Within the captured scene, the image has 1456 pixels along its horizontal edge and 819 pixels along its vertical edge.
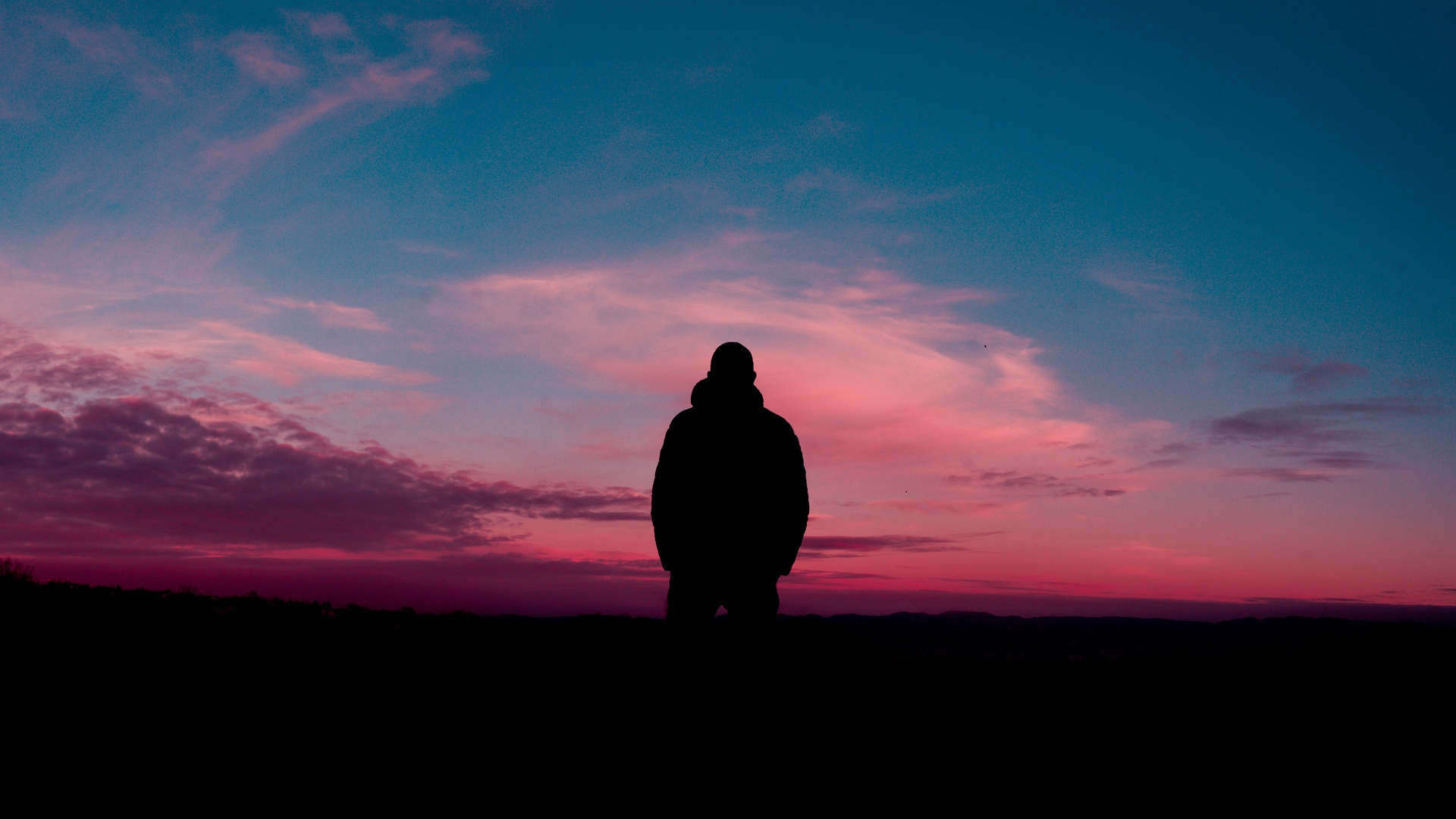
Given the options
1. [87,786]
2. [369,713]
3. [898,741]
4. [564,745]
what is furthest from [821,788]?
[87,786]

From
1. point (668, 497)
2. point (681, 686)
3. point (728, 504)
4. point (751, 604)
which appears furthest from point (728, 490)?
point (681, 686)

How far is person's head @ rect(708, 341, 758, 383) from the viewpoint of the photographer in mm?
6312

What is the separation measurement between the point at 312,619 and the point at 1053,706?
9.50 metres

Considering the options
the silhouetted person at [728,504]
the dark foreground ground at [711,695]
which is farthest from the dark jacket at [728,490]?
the dark foreground ground at [711,695]

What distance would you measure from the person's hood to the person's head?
0.04 meters

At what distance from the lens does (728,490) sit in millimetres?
6238

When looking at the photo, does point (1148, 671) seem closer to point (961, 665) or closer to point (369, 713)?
point (961, 665)

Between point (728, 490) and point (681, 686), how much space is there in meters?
1.50

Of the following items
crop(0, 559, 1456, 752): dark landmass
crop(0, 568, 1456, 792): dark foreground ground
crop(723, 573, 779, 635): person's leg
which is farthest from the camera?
crop(723, 573, 779, 635): person's leg

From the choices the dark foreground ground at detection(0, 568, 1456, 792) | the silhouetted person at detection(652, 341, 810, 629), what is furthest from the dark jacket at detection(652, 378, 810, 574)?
the dark foreground ground at detection(0, 568, 1456, 792)

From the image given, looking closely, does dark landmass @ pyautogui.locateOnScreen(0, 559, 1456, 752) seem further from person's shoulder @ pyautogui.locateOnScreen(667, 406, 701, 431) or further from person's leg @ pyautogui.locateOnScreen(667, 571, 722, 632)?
person's shoulder @ pyautogui.locateOnScreen(667, 406, 701, 431)

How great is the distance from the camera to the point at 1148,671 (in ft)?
27.2

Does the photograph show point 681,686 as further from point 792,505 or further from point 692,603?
point 792,505

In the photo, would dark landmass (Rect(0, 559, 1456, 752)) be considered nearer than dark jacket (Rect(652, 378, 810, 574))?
Yes
